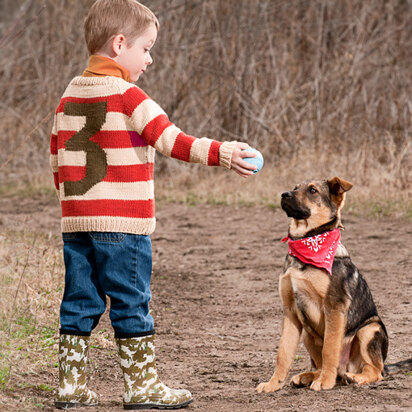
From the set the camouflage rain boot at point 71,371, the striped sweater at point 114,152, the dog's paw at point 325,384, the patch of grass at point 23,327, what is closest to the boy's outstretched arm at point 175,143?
the striped sweater at point 114,152

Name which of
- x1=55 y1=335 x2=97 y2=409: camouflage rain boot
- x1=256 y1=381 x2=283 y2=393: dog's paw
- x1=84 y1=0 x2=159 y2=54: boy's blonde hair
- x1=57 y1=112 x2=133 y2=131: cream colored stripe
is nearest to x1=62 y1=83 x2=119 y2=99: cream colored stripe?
x1=57 y1=112 x2=133 y2=131: cream colored stripe

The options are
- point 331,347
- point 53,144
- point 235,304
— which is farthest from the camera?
point 235,304

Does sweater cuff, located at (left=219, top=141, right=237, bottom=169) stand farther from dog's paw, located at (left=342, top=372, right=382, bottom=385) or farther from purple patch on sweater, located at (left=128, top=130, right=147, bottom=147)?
dog's paw, located at (left=342, top=372, right=382, bottom=385)

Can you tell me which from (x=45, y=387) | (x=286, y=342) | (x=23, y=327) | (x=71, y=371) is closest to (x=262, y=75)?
(x=23, y=327)

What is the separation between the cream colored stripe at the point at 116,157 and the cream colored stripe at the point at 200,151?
28 cm

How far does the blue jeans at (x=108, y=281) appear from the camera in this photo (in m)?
3.73

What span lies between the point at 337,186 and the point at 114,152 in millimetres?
1423

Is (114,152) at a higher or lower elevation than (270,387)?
higher

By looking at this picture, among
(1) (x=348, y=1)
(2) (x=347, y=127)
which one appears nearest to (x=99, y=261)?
(2) (x=347, y=127)

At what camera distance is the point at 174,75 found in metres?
13.2

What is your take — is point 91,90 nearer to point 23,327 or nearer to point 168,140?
point 168,140

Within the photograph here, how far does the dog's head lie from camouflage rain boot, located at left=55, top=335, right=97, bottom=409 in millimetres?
1391

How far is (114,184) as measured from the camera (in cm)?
374

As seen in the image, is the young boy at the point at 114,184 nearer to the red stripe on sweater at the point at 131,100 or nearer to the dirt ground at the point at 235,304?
the red stripe on sweater at the point at 131,100
